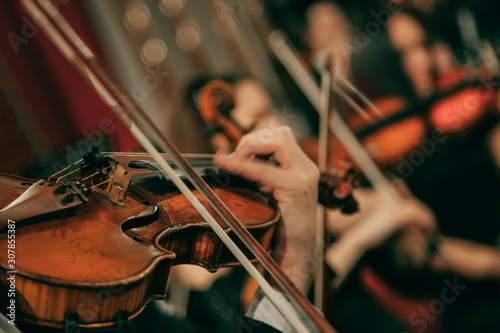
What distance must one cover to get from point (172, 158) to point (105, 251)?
0.19m

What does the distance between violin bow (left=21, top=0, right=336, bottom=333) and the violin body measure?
32 mm

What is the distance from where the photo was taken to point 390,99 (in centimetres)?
145

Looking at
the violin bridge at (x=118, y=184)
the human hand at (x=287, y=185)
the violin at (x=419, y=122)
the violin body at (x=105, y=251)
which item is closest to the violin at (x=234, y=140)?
the human hand at (x=287, y=185)

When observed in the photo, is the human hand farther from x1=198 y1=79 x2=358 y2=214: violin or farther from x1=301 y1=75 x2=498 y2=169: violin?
x1=301 y1=75 x2=498 y2=169: violin

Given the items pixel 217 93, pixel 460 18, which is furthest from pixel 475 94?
pixel 217 93

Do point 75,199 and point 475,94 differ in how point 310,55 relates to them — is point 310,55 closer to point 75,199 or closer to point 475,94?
point 475,94

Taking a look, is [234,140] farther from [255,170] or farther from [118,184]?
[118,184]

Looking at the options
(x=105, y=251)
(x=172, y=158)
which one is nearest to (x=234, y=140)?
(x=172, y=158)

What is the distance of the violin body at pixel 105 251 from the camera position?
1.34 ft

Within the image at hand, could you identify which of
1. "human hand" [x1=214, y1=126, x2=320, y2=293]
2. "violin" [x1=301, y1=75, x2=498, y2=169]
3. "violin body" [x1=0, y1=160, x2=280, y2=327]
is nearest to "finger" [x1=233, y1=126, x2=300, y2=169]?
"human hand" [x1=214, y1=126, x2=320, y2=293]

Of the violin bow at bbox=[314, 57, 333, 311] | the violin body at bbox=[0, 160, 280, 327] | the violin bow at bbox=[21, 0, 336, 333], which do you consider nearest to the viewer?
the violin body at bbox=[0, 160, 280, 327]

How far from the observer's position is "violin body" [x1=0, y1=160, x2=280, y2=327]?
407 mm

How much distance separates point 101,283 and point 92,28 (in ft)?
3.07

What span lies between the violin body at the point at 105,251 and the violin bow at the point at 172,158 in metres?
0.03
